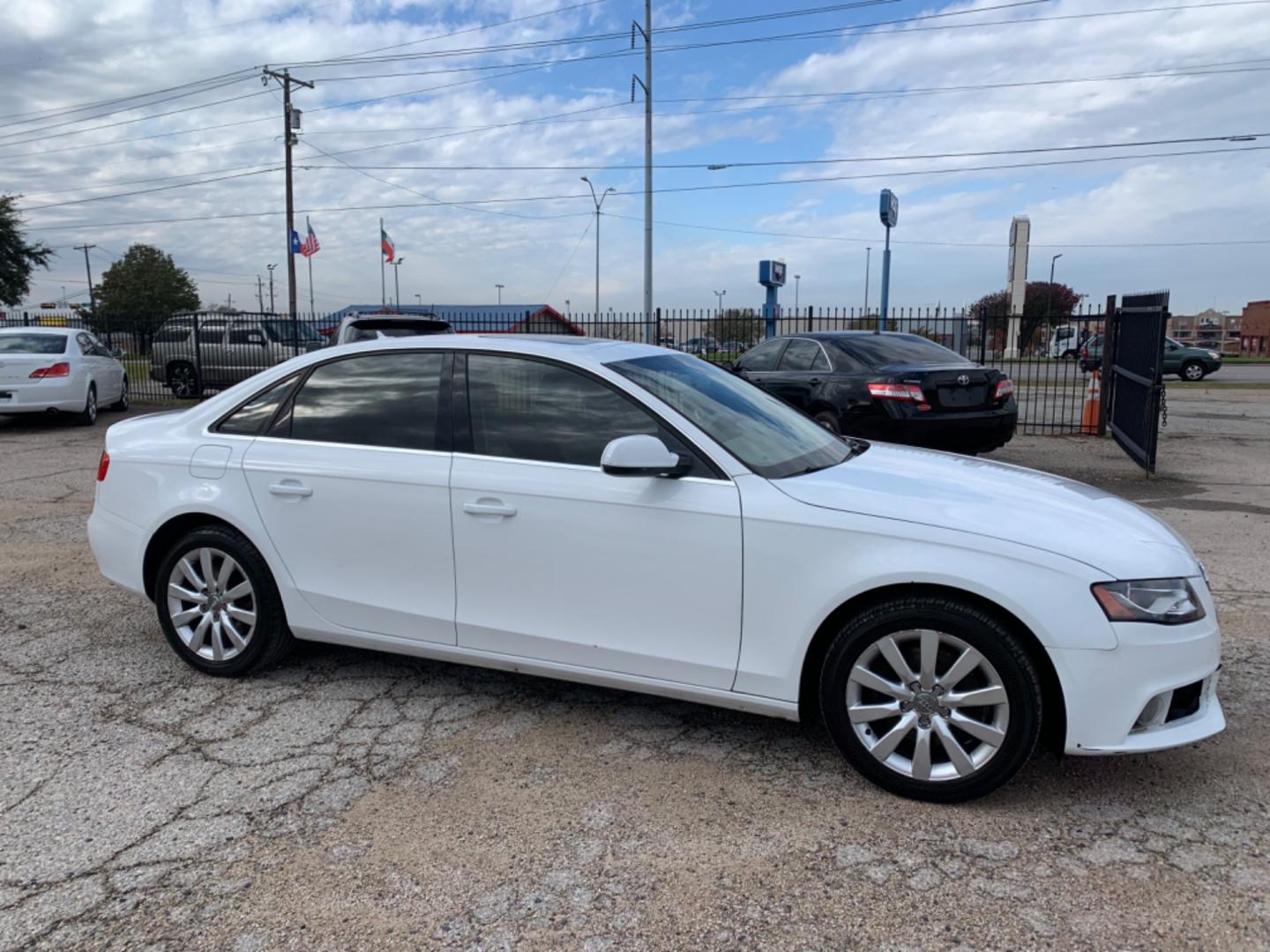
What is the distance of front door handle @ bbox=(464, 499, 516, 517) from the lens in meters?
3.55

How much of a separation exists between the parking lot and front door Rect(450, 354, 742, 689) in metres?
0.45

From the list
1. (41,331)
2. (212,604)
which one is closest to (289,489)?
(212,604)

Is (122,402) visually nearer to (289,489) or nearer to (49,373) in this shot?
(49,373)

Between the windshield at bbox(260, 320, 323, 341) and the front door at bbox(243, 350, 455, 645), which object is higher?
the windshield at bbox(260, 320, 323, 341)

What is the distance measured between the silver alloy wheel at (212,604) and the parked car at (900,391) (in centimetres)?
529

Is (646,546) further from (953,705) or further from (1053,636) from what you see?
(1053,636)

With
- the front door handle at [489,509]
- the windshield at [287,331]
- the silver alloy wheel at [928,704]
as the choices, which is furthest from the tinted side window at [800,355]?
the windshield at [287,331]

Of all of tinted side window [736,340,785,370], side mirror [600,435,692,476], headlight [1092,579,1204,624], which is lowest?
headlight [1092,579,1204,624]

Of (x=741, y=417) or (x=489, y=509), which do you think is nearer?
(x=489, y=509)

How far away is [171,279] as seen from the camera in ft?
312

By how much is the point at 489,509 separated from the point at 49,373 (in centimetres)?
1261

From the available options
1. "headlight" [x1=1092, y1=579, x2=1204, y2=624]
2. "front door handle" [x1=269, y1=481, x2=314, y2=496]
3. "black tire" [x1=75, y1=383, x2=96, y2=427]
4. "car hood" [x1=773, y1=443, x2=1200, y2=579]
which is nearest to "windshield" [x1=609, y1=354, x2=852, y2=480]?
"car hood" [x1=773, y1=443, x2=1200, y2=579]

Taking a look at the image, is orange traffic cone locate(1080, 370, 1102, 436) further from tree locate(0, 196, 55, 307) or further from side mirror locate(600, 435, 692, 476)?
tree locate(0, 196, 55, 307)

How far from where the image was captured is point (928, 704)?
3.04 meters
